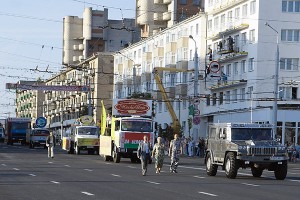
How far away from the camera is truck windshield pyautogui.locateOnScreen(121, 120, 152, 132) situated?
50.9 metres

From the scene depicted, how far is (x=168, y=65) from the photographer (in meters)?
104

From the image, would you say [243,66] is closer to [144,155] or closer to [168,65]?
[168,65]

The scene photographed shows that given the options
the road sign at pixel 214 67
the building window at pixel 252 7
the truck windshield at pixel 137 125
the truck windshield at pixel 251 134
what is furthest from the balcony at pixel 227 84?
the truck windshield at pixel 251 134

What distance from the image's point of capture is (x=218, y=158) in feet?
119

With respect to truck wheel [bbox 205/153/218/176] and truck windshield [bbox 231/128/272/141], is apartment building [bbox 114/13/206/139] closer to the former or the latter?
truck wheel [bbox 205/153/218/176]

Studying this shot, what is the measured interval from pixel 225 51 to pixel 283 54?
704 centimetres

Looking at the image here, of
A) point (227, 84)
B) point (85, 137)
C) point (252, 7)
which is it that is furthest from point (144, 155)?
point (227, 84)

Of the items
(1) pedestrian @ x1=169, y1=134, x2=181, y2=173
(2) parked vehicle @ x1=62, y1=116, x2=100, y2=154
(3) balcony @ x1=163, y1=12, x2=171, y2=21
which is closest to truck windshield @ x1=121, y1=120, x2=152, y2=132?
(1) pedestrian @ x1=169, y1=134, x2=181, y2=173

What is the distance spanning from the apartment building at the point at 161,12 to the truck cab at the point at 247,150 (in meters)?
81.6

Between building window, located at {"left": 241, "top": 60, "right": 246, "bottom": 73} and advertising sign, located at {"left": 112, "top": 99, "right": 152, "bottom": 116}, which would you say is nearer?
advertising sign, located at {"left": 112, "top": 99, "right": 152, "bottom": 116}

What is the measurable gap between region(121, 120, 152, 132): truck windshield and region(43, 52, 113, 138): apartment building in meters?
62.3

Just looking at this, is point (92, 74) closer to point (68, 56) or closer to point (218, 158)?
point (68, 56)

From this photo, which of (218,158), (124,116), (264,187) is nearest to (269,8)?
(124,116)

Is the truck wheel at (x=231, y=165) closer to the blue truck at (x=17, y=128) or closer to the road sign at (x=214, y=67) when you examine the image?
the road sign at (x=214, y=67)
